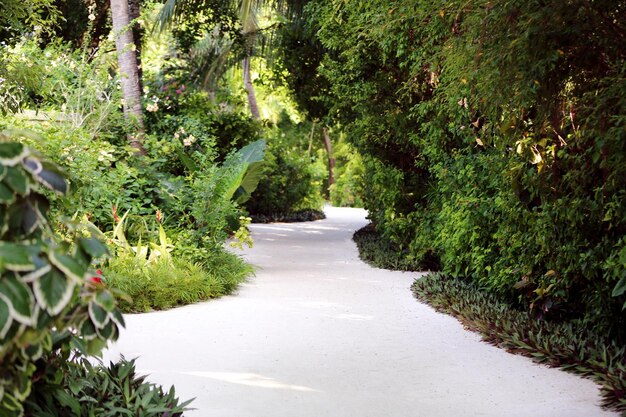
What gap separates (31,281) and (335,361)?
423cm

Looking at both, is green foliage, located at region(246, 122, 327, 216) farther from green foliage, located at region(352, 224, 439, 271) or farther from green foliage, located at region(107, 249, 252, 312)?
green foliage, located at region(107, 249, 252, 312)

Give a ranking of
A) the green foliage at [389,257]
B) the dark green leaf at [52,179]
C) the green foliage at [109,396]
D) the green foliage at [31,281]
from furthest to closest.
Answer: the green foliage at [389,257] < the green foliage at [109,396] < the dark green leaf at [52,179] < the green foliage at [31,281]

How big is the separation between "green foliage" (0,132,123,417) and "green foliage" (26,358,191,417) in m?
1.08

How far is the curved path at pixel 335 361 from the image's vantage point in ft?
16.9

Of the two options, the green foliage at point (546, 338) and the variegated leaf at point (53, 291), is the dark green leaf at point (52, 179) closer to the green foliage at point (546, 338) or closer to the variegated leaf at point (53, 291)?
the variegated leaf at point (53, 291)

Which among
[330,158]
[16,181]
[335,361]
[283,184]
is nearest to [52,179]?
[16,181]

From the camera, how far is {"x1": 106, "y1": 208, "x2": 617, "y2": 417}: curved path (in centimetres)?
515

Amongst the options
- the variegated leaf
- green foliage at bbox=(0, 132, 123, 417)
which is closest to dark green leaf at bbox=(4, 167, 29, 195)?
green foliage at bbox=(0, 132, 123, 417)

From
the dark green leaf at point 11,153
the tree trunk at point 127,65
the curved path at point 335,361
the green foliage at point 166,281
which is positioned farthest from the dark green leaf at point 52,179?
the tree trunk at point 127,65

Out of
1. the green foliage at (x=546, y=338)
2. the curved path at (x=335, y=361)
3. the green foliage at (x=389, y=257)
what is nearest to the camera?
the curved path at (x=335, y=361)

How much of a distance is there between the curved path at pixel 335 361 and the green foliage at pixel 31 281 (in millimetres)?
2187

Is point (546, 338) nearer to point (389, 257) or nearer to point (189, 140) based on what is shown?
point (389, 257)

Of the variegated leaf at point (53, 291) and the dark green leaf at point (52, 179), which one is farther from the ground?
the dark green leaf at point (52, 179)

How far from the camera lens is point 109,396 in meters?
4.41
